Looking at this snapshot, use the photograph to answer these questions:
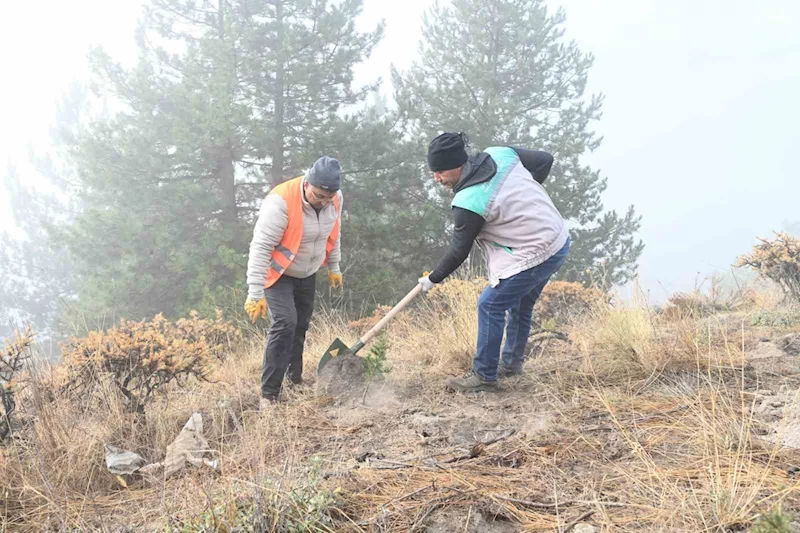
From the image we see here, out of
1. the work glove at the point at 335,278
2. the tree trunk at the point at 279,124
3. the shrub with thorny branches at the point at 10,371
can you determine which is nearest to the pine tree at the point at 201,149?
the tree trunk at the point at 279,124

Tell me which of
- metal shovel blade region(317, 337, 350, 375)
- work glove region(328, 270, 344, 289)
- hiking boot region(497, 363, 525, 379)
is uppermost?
work glove region(328, 270, 344, 289)

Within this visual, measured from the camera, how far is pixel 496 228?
10.5 feet

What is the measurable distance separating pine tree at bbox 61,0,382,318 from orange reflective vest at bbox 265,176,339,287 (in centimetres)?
623

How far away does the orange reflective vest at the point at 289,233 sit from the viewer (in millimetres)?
3514

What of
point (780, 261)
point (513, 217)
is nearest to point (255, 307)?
point (513, 217)

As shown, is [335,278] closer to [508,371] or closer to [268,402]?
[268,402]

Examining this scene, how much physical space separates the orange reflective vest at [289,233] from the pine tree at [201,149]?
6.23 metres

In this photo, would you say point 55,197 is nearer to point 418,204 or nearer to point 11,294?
point 11,294

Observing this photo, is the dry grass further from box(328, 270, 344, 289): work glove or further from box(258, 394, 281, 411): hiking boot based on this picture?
box(328, 270, 344, 289): work glove

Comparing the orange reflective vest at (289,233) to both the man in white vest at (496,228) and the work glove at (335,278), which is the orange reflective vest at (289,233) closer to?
the work glove at (335,278)

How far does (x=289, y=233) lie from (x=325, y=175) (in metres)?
0.49

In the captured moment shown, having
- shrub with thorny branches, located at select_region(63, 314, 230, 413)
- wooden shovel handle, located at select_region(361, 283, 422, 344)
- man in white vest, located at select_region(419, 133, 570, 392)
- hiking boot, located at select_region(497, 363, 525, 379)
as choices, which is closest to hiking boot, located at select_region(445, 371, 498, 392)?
man in white vest, located at select_region(419, 133, 570, 392)

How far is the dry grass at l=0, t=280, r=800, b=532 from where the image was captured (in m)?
1.63

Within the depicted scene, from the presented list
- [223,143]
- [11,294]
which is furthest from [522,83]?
[11,294]
